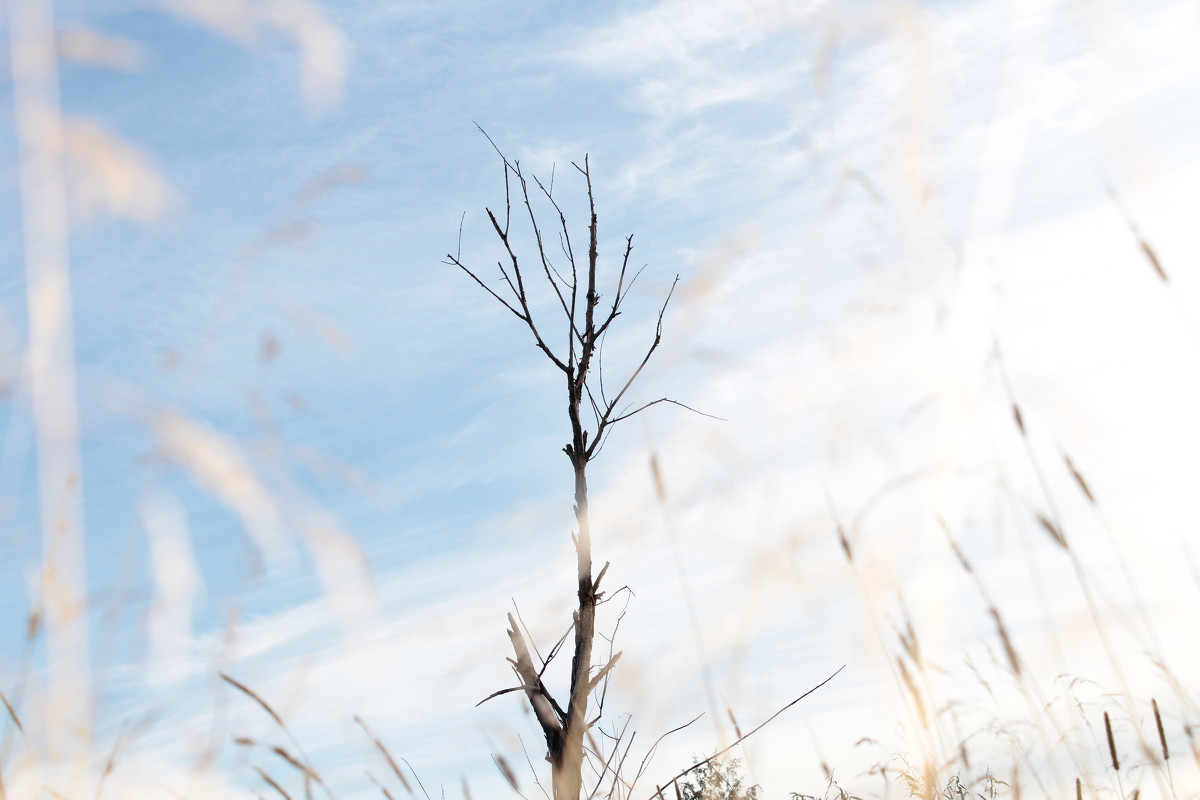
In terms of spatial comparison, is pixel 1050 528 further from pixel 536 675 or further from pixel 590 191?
pixel 590 191

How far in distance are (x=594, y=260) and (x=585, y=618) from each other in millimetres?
1164

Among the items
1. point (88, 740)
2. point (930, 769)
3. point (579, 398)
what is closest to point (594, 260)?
point (579, 398)

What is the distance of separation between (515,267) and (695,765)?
1629mm

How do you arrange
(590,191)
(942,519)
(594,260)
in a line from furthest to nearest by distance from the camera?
(590,191), (594,260), (942,519)

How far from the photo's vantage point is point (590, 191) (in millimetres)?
2951

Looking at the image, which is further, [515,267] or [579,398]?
[515,267]

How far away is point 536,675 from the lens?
2.25 metres

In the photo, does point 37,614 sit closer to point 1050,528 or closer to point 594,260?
point 594,260

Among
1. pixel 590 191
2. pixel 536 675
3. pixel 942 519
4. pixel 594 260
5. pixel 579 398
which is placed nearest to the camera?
pixel 942 519

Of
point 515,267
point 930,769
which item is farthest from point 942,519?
point 515,267

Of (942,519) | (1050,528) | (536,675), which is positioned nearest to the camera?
(1050,528)

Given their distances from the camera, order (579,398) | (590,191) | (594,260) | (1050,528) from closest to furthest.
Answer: (1050,528) → (579,398) → (594,260) → (590,191)

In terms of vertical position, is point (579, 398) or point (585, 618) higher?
point (579, 398)

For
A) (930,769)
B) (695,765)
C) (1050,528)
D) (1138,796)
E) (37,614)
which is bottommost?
(1138,796)
